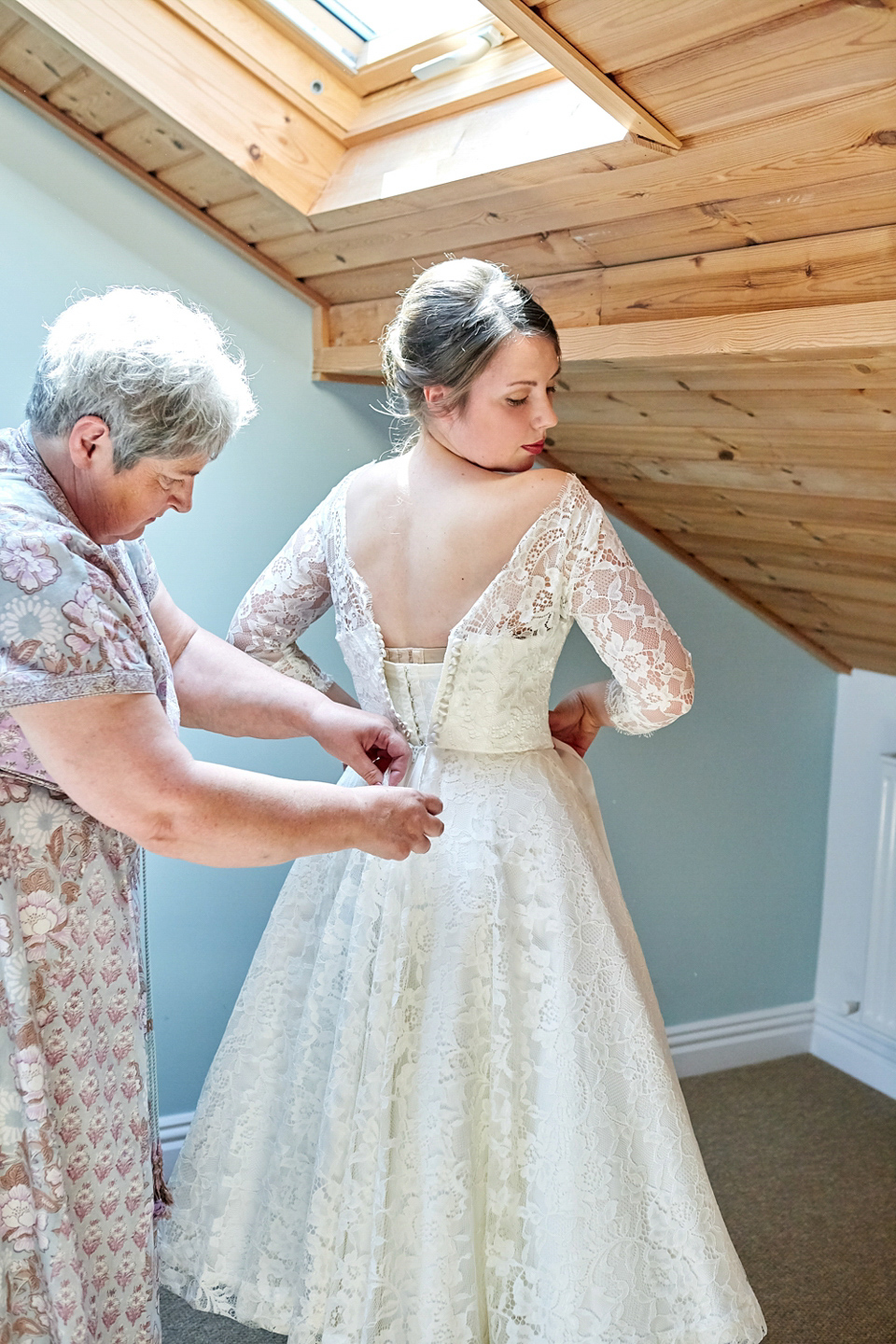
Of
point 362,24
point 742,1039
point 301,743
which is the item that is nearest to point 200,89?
point 362,24

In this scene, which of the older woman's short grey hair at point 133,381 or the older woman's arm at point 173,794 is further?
the older woman's short grey hair at point 133,381

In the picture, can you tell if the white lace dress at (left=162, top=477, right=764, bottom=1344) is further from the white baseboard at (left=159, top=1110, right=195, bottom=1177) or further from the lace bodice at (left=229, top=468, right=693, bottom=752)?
the white baseboard at (left=159, top=1110, right=195, bottom=1177)

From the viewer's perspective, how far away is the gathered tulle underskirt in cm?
150

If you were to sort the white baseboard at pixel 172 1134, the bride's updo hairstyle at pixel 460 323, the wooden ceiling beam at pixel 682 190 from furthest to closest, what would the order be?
the white baseboard at pixel 172 1134 < the bride's updo hairstyle at pixel 460 323 < the wooden ceiling beam at pixel 682 190

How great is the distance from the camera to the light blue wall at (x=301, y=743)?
2176 mm

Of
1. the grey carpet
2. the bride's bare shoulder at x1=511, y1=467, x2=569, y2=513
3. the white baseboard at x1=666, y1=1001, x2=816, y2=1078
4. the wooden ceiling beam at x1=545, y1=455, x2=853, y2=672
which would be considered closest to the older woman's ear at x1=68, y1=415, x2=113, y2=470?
the bride's bare shoulder at x1=511, y1=467, x2=569, y2=513

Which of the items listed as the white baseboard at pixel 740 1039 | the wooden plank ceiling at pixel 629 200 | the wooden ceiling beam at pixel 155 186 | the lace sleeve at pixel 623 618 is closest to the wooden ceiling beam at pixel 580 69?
the wooden plank ceiling at pixel 629 200

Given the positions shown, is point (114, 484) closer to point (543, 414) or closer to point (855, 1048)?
point (543, 414)

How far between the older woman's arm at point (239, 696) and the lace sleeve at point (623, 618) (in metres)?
0.34

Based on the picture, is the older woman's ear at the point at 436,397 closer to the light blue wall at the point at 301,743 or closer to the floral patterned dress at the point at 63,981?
the floral patterned dress at the point at 63,981

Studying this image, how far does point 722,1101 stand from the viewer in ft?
9.36

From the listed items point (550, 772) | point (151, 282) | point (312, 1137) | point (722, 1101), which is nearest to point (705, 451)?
point (550, 772)

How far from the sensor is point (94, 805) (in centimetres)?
120

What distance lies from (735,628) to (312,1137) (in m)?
1.71
